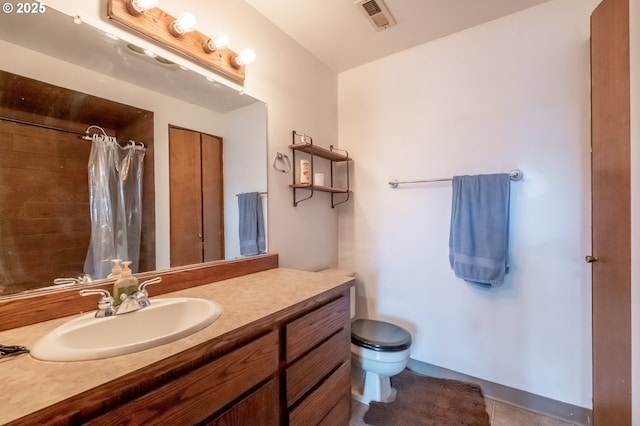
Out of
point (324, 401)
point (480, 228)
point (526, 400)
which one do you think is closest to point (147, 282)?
point (324, 401)

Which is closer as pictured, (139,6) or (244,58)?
(139,6)

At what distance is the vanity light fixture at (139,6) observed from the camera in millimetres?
1056

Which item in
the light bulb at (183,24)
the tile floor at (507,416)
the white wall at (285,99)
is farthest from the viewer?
the tile floor at (507,416)

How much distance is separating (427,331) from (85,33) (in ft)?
7.83

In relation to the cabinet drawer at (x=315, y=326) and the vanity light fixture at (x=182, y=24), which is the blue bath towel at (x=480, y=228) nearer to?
the cabinet drawer at (x=315, y=326)

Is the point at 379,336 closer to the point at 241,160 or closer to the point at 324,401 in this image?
the point at 324,401

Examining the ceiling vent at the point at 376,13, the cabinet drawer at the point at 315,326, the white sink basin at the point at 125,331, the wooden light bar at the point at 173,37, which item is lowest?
the cabinet drawer at the point at 315,326

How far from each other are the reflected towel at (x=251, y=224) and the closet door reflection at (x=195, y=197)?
12 cm

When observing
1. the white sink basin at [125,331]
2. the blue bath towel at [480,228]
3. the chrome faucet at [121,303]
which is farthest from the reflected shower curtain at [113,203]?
the blue bath towel at [480,228]

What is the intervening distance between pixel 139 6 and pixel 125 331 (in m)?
1.19

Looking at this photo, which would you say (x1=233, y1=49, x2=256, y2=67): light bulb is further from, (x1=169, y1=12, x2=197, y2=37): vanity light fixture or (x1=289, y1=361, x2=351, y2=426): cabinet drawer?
(x1=289, y1=361, x2=351, y2=426): cabinet drawer

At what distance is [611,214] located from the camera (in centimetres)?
122

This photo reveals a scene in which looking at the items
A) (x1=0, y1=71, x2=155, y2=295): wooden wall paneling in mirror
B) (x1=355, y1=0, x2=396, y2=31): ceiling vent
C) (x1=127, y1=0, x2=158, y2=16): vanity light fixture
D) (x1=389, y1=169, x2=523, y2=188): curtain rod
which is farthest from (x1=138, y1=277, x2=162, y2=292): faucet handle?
(x1=355, y1=0, x2=396, y2=31): ceiling vent

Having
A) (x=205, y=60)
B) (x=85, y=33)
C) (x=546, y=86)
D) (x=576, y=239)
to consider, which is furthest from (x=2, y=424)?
(x=546, y=86)
